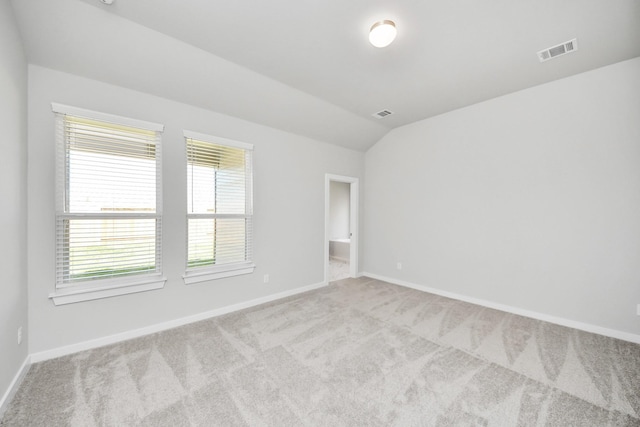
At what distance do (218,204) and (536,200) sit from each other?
14.0 feet

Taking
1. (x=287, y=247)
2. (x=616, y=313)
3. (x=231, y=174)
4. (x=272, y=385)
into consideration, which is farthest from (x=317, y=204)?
(x=616, y=313)

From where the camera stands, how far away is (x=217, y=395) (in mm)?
1853

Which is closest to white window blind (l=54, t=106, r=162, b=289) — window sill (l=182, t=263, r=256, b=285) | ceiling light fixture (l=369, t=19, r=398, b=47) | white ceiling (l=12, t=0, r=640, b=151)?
window sill (l=182, t=263, r=256, b=285)

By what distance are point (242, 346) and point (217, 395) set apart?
68 cm

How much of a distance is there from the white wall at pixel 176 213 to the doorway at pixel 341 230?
18 centimetres

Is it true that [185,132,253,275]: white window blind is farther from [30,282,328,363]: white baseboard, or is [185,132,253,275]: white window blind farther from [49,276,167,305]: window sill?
[30,282,328,363]: white baseboard

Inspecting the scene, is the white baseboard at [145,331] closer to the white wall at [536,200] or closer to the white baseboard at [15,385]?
the white baseboard at [15,385]

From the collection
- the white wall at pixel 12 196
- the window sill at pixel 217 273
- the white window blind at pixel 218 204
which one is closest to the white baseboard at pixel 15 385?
the white wall at pixel 12 196

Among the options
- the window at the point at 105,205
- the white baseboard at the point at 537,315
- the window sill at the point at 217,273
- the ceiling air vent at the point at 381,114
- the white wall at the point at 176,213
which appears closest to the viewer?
the white wall at the point at 176,213

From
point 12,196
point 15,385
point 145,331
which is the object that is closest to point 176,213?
point 12,196

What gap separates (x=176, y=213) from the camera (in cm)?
296

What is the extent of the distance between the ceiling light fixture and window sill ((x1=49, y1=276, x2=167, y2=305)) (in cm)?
333

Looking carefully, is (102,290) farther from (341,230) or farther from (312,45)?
(341,230)

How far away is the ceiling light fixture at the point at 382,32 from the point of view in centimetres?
203
